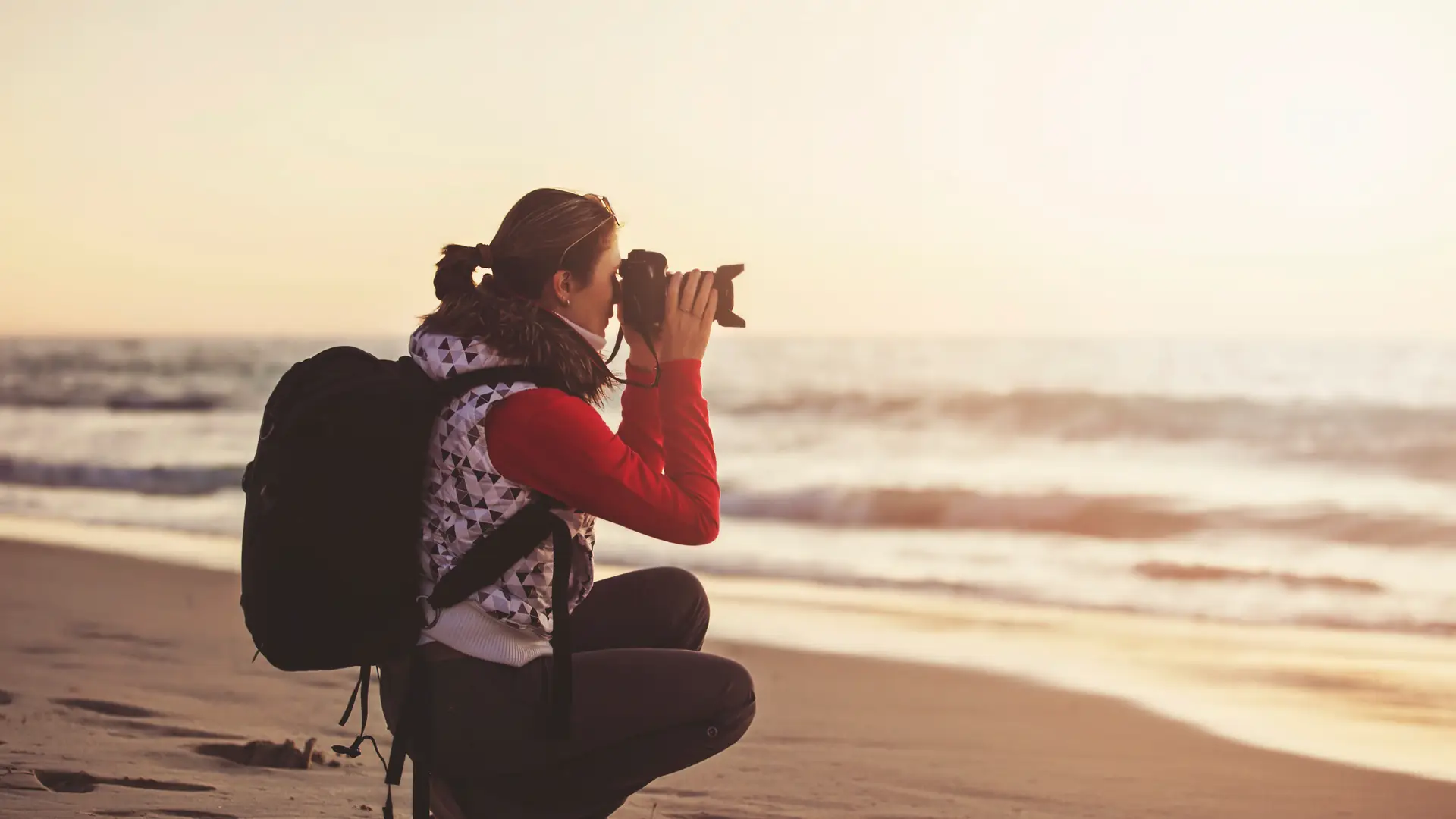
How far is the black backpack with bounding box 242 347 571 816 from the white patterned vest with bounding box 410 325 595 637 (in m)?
0.02

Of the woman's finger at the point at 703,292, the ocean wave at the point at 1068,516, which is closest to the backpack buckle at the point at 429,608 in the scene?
the woman's finger at the point at 703,292

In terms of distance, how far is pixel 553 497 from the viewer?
2150 millimetres

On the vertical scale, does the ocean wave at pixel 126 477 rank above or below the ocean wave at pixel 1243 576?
below

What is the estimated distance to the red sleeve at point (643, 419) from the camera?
261 centimetres

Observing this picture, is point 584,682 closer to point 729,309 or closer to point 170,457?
point 729,309

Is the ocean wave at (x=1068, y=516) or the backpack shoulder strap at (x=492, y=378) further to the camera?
the ocean wave at (x=1068, y=516)

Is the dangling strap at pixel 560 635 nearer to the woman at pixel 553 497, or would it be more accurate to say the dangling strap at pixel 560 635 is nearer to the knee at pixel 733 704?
the woman at pixel 553 497

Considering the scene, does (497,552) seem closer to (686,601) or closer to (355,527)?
(355,527)

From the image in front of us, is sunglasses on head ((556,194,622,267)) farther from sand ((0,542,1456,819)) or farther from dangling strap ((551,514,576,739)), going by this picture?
sand ((0,542,1456,819))

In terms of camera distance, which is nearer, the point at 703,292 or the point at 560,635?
the point at 560,635

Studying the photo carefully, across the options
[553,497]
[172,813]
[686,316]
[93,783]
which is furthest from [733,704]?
[93,783]

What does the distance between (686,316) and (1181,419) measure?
15.7 m

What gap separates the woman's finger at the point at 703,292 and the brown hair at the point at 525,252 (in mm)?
230

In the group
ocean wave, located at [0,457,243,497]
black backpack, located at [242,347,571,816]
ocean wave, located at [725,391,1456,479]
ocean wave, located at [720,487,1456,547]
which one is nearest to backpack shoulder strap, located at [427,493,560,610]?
black backpack, located at [242,347,571,816]
